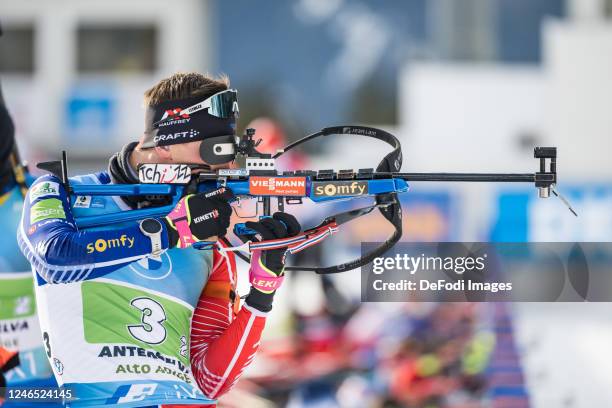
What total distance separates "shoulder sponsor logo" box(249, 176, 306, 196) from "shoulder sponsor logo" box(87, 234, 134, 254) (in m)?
0.48

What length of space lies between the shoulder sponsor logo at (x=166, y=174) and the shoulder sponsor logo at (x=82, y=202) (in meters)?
0.21

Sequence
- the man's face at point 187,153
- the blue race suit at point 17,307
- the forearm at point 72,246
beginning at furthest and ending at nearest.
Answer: the blue race suit at point 17,307, the man's face at point 187,153, the forearm at point 72,246

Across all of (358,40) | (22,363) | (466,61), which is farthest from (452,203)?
(358,40)

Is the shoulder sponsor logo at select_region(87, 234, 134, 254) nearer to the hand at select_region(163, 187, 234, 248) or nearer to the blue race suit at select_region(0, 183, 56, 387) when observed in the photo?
the hand at select_region(163, 187, 234, 248)

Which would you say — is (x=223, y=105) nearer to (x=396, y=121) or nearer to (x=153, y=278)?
(x=153, y=278)

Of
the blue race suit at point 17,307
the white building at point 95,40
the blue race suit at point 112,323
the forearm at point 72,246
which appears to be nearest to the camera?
the forearm at point 72,246

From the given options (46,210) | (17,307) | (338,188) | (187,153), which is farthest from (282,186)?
(17,307)

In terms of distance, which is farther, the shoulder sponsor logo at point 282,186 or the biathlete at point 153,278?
the shoulder sponsor logo at point 282,186

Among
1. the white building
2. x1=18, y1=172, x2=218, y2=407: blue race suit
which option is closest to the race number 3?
x1=18, y1=172, x2=218, y2=407: blue race suit

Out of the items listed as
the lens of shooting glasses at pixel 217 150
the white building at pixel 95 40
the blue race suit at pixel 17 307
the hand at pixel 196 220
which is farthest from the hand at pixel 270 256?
the white building at pixel 95 40

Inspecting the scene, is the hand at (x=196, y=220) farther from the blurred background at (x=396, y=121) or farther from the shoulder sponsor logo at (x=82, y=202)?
the blurred background at (x=396, y=121)

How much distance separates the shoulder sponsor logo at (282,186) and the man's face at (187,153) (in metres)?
0.18

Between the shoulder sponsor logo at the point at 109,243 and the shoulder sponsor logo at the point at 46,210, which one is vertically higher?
the shoulder sponsor logo at the point at 46,210

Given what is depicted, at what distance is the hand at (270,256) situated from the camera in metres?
3.00
